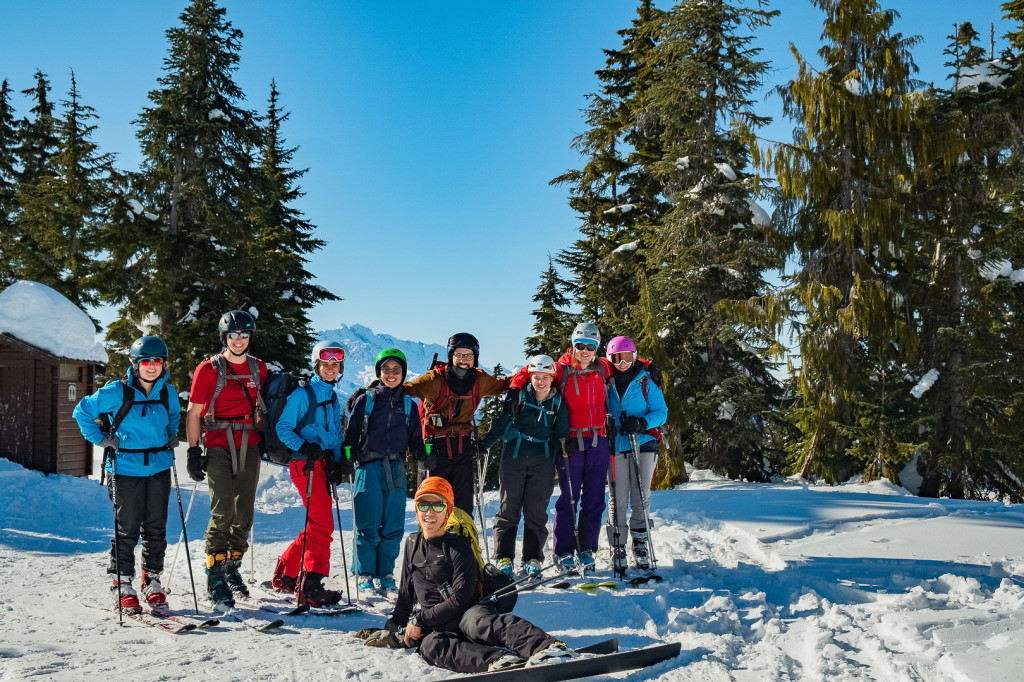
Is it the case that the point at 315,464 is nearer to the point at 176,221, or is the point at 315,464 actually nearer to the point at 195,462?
the point at 195,462

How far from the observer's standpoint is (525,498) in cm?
617

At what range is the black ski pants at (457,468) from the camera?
624 cm

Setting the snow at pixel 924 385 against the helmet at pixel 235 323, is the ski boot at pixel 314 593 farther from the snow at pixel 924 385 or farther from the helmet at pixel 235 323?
the snow at pixel 924 385

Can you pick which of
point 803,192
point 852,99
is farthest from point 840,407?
point 852,99

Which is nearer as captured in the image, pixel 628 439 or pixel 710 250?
pixel 628 439

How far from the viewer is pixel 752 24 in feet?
55.9

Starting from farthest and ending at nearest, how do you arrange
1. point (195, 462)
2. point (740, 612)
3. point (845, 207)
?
1. point (845, 207)
2. point (195, 462)
3. point (740, 612)

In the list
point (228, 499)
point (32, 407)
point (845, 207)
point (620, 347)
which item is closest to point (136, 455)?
point (228, 499)

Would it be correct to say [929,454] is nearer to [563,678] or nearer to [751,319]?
[751,319]

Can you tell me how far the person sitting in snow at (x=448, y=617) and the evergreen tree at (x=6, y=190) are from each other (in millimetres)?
23286

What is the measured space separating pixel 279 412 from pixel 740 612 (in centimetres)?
424

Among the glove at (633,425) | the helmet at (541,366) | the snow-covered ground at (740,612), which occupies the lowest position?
the snow-covered ground at (740,612)

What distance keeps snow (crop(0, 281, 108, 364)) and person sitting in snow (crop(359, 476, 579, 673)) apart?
14838mm

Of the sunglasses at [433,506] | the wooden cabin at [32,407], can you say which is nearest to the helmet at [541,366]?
the sunglasses at [433,506]
